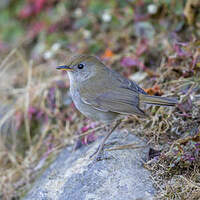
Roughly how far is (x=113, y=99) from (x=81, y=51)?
83.6 inches

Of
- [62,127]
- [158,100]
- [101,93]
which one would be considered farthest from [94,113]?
[62,127]

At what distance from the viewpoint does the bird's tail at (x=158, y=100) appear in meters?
2.96

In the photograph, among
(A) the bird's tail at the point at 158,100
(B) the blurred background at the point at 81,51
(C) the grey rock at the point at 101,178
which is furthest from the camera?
(B) the blurred background at the point at 81,51

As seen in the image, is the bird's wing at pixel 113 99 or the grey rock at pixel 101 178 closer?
the grey rock at pixel 101 178

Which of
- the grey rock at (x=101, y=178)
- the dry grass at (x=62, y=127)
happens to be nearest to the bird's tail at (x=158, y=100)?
the dry grass at (x=62, y=127)

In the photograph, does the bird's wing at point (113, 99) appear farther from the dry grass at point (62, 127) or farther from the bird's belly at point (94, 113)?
the dry grass at point (62, 127)

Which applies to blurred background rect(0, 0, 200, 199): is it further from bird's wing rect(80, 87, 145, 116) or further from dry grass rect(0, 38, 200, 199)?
bird's wing rect(80, 87, 145, 116)

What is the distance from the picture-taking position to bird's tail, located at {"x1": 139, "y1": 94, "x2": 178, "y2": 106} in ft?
9.71

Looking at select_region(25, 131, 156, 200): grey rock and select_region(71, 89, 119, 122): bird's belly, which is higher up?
select_region(71, 89, 119, 122): bird's belly

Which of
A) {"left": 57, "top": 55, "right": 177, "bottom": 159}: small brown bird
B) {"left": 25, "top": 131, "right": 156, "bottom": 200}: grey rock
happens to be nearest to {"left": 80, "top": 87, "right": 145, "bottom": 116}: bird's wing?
{"left": 57, "top": 55, "right": 177, "bottom": 159}: small brown bird

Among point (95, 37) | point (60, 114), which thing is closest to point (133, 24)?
point (95, 37)

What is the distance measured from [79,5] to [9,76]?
182 centimetres

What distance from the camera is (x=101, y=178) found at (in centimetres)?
282

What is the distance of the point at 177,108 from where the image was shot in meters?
3.44
